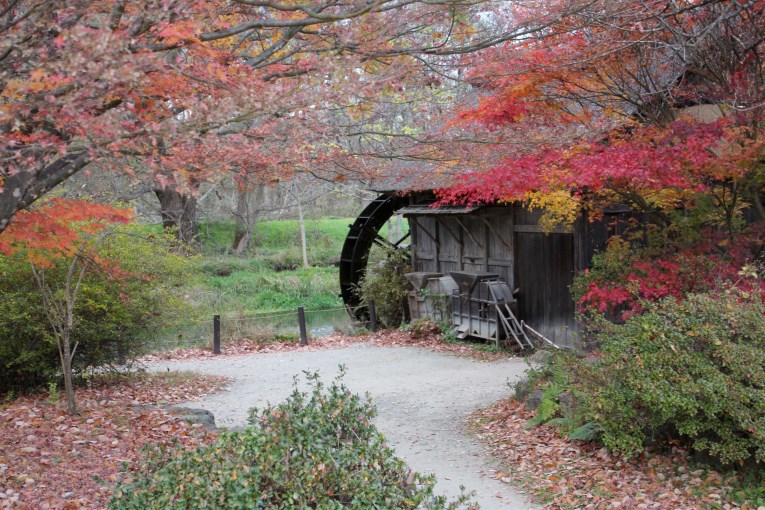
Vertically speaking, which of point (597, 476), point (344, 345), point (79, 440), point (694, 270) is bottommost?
point (344, 345)

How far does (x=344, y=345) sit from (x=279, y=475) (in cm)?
1237

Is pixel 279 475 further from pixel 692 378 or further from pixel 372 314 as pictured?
pixel 372 314

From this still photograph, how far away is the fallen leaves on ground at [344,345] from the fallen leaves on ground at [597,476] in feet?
19.6

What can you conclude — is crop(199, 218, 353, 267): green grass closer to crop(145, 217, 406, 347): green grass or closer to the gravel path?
crop(145, 217, 406, 347): green grass

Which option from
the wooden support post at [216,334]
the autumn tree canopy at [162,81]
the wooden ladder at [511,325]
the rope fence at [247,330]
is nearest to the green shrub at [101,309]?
the autumn tree canopy at [162,81]

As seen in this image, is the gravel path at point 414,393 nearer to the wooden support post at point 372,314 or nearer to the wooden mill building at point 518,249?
the wooden mill building at point 518,249

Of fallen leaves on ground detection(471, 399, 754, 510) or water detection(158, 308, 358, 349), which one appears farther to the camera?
water detection(158, 308, 358, 349)

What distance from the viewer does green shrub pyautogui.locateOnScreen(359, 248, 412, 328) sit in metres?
18.0

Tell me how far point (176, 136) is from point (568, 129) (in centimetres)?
520

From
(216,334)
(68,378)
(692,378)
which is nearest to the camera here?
(692,378)

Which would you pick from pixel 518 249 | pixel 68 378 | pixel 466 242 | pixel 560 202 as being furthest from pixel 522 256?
pixel 68 378

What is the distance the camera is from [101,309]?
9336mm

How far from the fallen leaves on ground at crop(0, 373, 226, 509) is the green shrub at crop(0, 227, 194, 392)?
481mm

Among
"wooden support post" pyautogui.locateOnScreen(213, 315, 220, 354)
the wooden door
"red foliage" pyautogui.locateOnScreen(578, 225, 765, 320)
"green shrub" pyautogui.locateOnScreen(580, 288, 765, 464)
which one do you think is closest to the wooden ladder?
the wooden door
